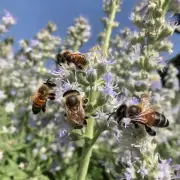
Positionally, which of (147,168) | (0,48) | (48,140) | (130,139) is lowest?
(147,168)

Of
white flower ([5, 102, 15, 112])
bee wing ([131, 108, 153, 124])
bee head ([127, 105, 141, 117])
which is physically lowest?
bee wing ([131, 108, 153, 124])

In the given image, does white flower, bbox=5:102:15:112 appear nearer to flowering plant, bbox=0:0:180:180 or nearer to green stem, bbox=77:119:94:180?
flowering plant, bbox=0:0:180:180

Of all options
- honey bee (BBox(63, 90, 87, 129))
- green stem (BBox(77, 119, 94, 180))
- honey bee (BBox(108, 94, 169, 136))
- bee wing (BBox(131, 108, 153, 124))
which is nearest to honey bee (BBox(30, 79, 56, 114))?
honey bee (BBox(63, 90, 87, 129))

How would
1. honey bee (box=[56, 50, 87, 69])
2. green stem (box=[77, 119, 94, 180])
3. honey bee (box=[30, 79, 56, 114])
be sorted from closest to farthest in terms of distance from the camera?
1. green stem (box=[77, 119, 94, 180])
2. honey bee (box=[56, 50, 87, 69])
3. honey bee (box=[30, 79, 56, 114])

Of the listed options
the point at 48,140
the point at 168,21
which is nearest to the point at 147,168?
the point at 168,21

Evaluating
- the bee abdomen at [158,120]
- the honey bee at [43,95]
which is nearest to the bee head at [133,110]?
the bee abdomen at [158,120]

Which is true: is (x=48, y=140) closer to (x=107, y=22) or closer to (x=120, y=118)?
(x=107, y=22)

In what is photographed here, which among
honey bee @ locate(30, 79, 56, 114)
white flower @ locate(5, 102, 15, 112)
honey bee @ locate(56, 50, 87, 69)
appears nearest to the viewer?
honey bee @ locate(56, 50, 87, 69)
